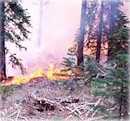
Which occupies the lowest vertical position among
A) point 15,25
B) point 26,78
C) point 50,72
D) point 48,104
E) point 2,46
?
point 48,104

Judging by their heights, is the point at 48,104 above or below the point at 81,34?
below

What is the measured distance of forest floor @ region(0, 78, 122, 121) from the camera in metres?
5.69

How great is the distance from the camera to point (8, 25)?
27.9 feet

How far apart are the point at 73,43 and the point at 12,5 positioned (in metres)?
1.97

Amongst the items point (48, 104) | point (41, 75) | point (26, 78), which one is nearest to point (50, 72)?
point (41, 75)

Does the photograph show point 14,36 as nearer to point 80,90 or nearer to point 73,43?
point 73,43

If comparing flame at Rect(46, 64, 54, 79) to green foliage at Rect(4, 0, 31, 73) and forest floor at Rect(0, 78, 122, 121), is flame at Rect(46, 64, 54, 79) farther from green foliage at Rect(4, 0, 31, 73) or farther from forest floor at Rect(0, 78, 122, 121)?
forest floor at Rect(0, 78, 122, 121)

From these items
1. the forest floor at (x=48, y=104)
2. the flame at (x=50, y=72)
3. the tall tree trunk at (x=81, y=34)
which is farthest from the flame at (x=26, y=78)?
the tall tree trunk at (x=81, y=34)

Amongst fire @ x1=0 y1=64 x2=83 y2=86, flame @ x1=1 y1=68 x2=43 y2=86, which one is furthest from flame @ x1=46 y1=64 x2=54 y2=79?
flame @ x1=1 y1=68 x2=43 y2=86

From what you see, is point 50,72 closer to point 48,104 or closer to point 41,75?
point 41,75

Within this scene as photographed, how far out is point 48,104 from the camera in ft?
19.6

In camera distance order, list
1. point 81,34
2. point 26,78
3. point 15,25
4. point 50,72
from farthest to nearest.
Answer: point 81,34 → point 15,25 → point 50,72 → point 26,78

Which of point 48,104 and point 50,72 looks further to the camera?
point 50,72

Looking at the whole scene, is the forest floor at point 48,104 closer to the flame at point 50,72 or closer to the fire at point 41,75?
the fire at point 41,75
